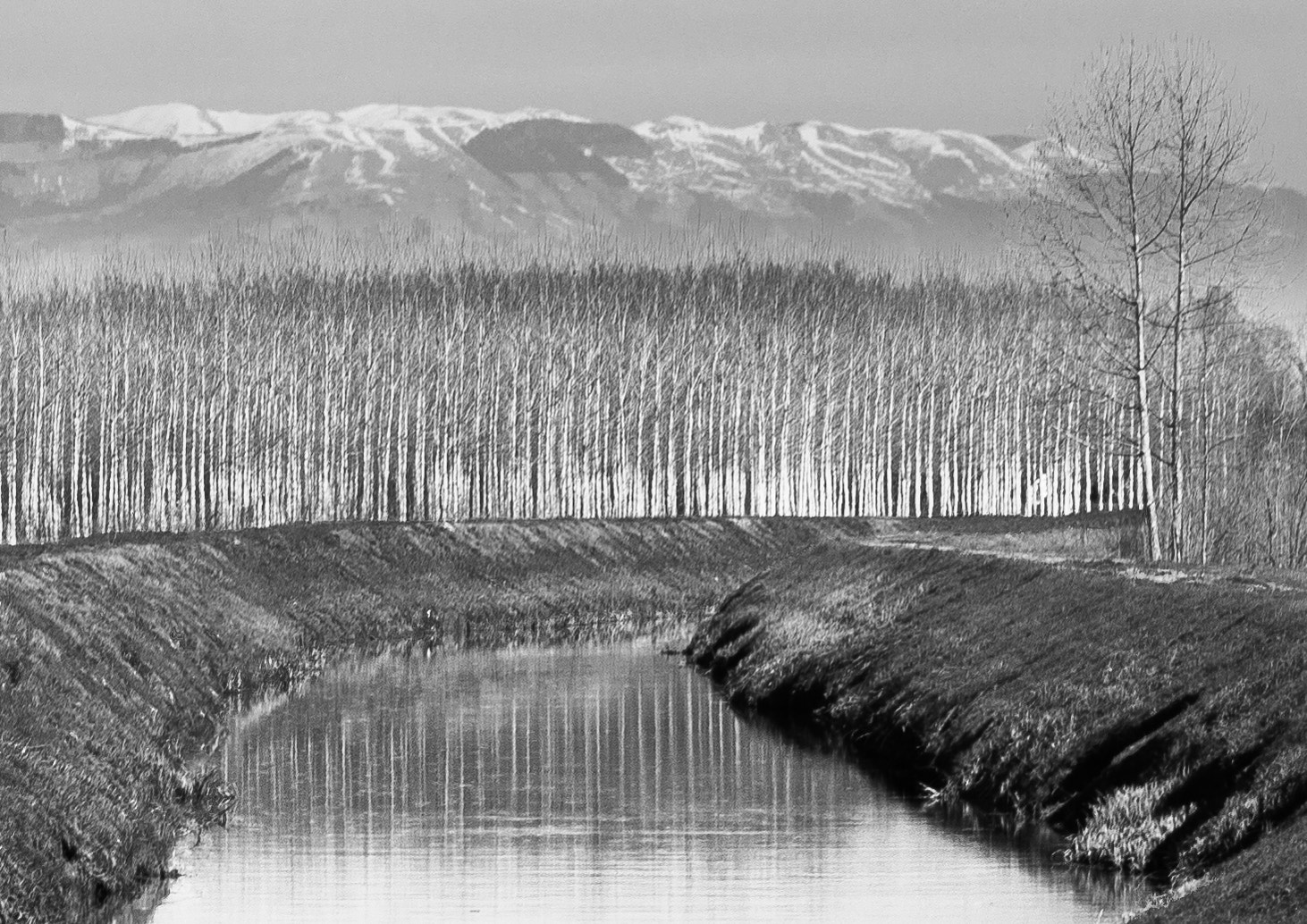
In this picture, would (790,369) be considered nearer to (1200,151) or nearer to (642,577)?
(642,577)

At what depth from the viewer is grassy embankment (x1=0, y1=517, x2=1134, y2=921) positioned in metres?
23.1

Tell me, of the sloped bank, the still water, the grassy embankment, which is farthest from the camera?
the still water

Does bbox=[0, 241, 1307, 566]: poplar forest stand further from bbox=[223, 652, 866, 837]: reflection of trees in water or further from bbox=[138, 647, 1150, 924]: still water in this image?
bbox=[138, 647, 1150, 924]: still water

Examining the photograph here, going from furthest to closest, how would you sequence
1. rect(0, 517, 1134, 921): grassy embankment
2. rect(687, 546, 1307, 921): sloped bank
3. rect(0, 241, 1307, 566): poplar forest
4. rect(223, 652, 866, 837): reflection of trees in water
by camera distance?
1. rect(0, 241, 1307, 566): poplar forest
2. rect(223, 652, 866, 837): reflection of trees in water
3. rect(0, 517, 1134, 921): grassy embankment
4. rect(687, 546, 1307, 921): sloped bank

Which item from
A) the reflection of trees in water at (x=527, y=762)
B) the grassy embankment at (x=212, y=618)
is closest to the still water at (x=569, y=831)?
the reflection of trees in water at (x=527, y=762)

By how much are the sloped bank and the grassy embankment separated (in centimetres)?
1095

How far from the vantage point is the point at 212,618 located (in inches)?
1949

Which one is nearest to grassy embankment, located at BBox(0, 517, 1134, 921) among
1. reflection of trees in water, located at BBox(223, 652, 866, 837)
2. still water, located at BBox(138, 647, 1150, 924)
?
still water, located at BBox(138, 647, 1150, 924)

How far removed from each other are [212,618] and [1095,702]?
1033 inches

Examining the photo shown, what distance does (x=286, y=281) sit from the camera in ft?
A: 417

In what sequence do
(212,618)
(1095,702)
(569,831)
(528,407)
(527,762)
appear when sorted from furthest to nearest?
(528,407) < (212,618) < (527,762) < (1095,702) < (569,831)

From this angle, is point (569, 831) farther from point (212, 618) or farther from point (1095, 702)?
point (212, 618)

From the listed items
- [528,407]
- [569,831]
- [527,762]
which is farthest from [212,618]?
[528,407]

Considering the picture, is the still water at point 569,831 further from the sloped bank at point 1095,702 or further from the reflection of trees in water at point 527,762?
the sloped bank at point 1095,702
